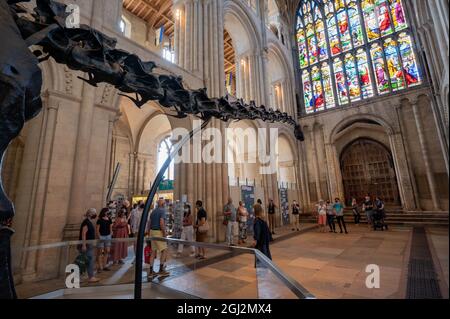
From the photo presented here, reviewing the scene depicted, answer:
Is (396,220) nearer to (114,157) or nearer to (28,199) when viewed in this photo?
(28,199)

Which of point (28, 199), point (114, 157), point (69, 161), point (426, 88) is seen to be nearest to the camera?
point (28, 199)

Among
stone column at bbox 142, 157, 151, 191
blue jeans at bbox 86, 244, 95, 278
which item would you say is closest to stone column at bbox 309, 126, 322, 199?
stone column at bbox 142, 157, 151, 191

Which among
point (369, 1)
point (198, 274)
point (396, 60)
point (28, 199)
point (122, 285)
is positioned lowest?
point (122, 285)

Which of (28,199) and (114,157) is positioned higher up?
(114,157)

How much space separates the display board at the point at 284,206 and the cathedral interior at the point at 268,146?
11cm

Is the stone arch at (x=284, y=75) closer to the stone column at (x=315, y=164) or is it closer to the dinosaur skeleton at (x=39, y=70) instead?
the stone column at (x=315, y=164)

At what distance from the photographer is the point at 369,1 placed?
583 inches

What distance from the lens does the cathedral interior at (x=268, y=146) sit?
314 cm

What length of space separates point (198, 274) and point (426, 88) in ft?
49.7

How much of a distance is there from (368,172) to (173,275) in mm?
15549

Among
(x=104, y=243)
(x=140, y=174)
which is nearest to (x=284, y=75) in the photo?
(x=140, y=174)

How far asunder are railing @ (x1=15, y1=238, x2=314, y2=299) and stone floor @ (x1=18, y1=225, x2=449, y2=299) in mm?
10

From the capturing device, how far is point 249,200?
31.6 feet
